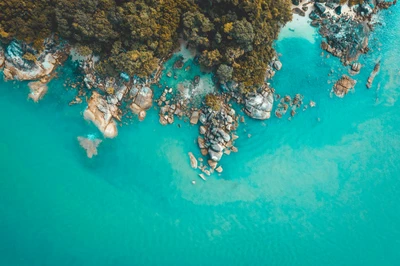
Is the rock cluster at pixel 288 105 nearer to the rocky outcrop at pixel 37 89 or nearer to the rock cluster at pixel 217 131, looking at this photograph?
the rock cluster at pixel 217 131

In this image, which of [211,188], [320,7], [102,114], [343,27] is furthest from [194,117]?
[343,27]

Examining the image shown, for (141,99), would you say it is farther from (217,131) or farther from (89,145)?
(217,131)

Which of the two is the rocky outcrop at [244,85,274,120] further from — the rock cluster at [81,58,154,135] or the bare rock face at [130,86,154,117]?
the rock cluster at [81,58,154,135]

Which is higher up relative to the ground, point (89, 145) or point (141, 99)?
point (141, 99)

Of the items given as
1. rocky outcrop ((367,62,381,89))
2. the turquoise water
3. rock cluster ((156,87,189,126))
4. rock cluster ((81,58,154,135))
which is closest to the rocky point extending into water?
the turquoise water

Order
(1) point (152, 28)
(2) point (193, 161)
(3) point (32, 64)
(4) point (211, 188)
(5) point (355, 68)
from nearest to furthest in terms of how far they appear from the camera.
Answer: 1. (1) point (152, 28)
2. (3) point (32, 64)
3. (4) point (211, 188)
4. (2) point (193, 161)
5. (5) point (355, 68)

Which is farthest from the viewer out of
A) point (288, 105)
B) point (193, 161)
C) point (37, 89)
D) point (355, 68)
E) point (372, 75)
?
point (372, 75)
